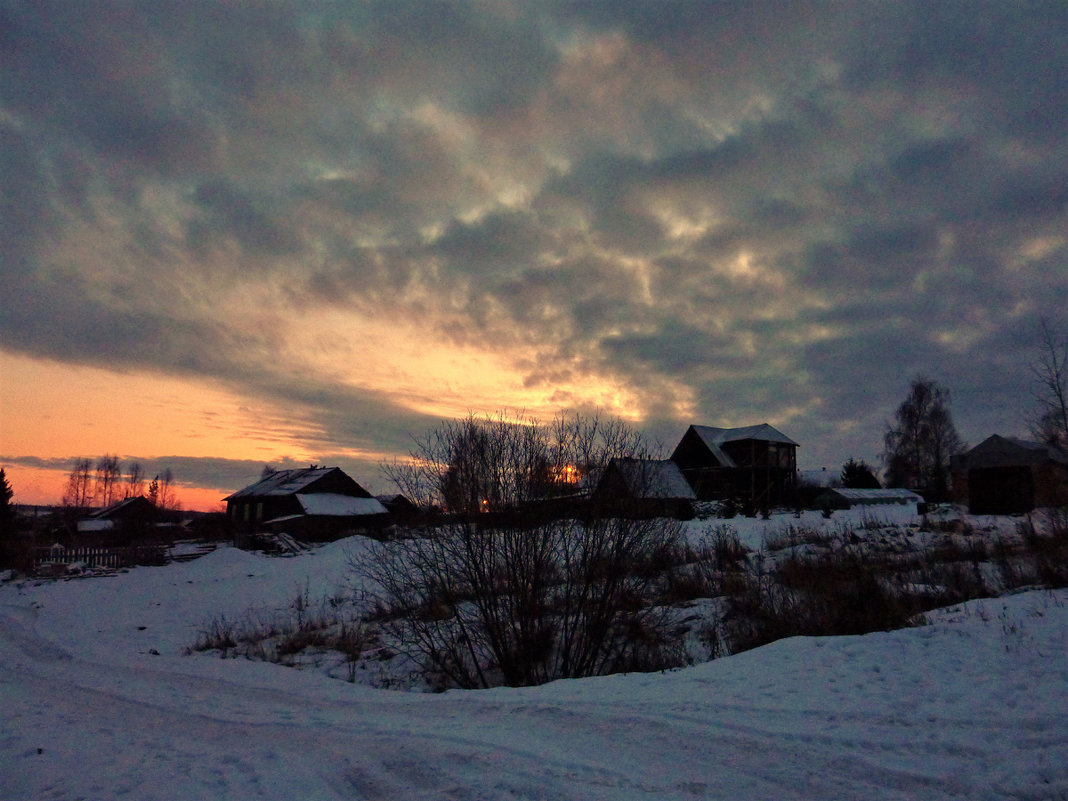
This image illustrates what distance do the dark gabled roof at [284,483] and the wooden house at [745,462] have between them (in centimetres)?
3002

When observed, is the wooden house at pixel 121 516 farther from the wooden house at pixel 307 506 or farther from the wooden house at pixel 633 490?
the wooden house at pixel 633 490

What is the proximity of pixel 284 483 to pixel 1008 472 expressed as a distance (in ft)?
168

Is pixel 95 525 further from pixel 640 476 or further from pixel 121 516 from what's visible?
pixel 640 476

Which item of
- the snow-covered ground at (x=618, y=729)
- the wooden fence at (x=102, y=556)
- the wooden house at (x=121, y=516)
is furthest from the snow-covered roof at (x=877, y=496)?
the wooden house at (x=121, y=516)

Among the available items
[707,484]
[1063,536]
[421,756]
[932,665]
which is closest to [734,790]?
[421,756]

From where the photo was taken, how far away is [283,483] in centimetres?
5506

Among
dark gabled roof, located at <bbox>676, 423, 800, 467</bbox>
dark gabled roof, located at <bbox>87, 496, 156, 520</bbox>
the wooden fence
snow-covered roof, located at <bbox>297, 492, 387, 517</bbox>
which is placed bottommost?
the wooden fence

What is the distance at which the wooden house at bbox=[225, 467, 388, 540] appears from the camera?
4659 centimetres

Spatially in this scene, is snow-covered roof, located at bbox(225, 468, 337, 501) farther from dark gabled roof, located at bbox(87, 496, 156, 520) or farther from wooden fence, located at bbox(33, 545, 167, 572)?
wooden fence, located at bbox(33, 545, 167, 572)

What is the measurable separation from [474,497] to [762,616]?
5.32 meters

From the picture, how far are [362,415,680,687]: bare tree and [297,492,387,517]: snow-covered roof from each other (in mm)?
39819

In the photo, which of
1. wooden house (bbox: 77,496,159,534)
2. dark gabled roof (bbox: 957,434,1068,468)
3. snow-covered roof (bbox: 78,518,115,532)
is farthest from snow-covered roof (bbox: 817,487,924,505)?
snow-covered roof (bbox: 78,518,115,532)

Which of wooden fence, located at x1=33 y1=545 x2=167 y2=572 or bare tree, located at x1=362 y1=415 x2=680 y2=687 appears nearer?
bare tree, located at x1=362 y1=415 x2=680 y2=687

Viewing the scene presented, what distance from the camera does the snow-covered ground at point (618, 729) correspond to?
4.75 meters
